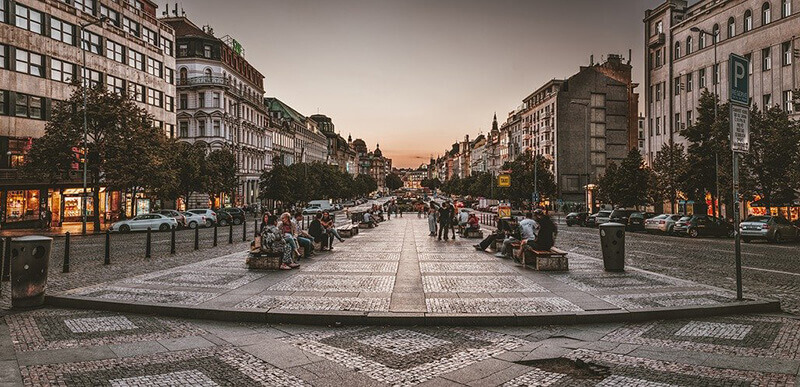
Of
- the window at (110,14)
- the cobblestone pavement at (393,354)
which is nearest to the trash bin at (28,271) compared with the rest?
the cobblestone pavement at (393,354)

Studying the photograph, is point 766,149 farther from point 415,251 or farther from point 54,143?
point 54,143

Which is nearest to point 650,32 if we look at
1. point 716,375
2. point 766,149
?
point 766,149

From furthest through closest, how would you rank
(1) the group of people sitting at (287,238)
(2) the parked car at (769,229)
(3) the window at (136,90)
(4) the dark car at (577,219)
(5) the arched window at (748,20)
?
(3) the window at (136,90) < (4) the dark car at (577,219) < (5) the arched window at (748,20) < (2) the parked car at (769,229) < (1) the group of people sitting at (287,238)

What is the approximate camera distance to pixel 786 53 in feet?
135

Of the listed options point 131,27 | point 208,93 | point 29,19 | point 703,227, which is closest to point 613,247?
point 703,227

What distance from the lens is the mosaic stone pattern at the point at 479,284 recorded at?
10.6 metres

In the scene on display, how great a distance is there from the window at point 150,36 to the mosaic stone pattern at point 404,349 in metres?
56.1

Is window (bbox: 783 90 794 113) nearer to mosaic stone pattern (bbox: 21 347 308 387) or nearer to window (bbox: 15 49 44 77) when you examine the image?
mosaic stone pattern (bbox: 21 347 308 387)

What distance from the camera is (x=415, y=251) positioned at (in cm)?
1897

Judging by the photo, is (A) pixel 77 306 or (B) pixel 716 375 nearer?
(B) pixel 716 375

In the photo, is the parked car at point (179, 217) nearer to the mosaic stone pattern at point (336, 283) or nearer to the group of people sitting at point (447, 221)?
the group of people sitting at point (447, 221)

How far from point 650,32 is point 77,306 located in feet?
216

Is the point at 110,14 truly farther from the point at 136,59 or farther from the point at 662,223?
the point at 662,223

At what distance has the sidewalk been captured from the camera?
326 inches
